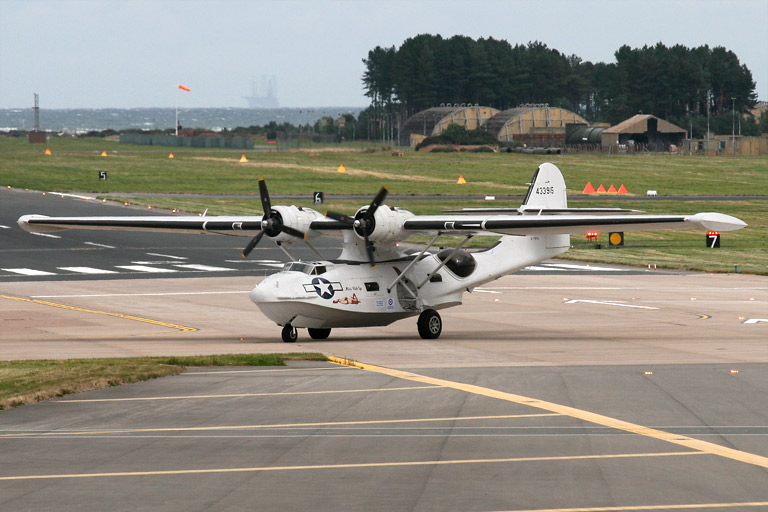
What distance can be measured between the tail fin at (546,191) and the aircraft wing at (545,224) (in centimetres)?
519

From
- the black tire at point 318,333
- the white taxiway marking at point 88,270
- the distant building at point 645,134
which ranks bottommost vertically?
the black tire at point 318,333

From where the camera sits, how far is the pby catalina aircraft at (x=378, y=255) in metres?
27.9

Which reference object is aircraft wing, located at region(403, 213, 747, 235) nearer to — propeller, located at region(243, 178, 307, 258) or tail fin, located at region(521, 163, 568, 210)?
propeller, located at region(243, 178, 307, 258)

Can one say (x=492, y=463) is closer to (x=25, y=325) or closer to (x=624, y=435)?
(x=624, y=435)

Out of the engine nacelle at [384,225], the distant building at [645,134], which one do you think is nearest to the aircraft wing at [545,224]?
the engine nacelle at [384,225]

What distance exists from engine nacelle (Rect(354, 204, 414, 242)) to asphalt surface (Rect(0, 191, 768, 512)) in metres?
3.01

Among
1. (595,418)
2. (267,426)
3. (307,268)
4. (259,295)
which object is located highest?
(307,268)

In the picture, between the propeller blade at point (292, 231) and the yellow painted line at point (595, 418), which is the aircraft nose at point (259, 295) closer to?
the propeller blade at point (292, 231)

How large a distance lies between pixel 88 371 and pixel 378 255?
10.5 m

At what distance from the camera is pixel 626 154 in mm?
168625

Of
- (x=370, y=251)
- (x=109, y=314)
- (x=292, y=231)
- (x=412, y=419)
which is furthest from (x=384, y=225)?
(x=412, y=419)

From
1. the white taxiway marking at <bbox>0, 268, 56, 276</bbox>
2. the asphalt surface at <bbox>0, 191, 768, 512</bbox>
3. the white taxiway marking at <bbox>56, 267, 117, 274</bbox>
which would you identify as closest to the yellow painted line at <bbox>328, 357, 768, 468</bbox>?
the asphalt surface at <bbox>0, 191, 768, 512</bbox>

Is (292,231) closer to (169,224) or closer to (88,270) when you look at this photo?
(169,224)

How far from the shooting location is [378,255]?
30.4 metres
